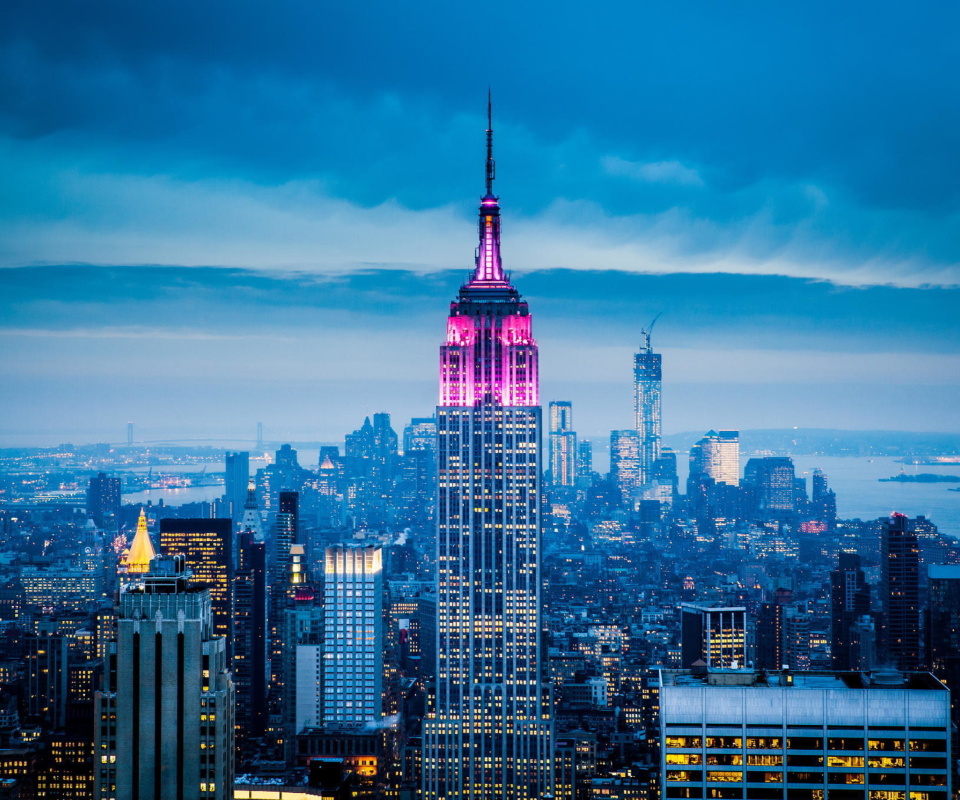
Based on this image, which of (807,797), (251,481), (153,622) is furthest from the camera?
(251,481)

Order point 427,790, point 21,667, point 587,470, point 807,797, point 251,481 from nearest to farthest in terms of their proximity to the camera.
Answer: point 807,797
point 427,790
point 21,667
point 251,481
point 587,470

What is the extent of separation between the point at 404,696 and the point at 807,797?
22.4 metres

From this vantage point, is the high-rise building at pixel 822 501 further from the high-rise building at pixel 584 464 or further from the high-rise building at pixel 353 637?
the high-rise building at pixel 353 637

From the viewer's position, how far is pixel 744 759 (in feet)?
51.7

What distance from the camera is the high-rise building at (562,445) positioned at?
130ft

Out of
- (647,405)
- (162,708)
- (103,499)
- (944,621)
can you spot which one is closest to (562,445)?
(647,405)

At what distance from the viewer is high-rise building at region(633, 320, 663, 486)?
38.9m

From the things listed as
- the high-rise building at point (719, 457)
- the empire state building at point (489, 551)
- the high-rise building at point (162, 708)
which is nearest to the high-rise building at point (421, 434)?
the empire state building at point (489, 551)

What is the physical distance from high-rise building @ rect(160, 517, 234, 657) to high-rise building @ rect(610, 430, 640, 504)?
1510 cm

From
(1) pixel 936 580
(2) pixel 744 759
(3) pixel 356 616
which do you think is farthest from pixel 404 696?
(2) pixel 744 759

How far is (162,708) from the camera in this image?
58.7ft

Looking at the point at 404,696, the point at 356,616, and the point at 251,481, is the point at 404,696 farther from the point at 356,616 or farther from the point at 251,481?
the point at 251,481

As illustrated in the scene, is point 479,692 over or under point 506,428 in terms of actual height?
under

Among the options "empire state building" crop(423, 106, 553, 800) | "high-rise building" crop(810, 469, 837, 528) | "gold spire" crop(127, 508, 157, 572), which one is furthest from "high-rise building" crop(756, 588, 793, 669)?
"gold spire" crop(127, 508, 157, 572)
